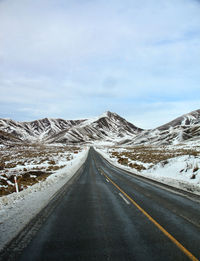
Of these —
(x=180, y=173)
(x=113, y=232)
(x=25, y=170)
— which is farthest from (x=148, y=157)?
(x=113, y=232)

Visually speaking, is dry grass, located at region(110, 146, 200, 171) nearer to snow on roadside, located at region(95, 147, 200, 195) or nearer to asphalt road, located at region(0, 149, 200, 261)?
snow on roadside, located at region(95, 147, 200, 195)

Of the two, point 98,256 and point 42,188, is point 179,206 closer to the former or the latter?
point 98,256

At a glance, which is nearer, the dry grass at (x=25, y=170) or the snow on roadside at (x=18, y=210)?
the snow on roadside at (x=18, y=210)

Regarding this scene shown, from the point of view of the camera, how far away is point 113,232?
5.54m

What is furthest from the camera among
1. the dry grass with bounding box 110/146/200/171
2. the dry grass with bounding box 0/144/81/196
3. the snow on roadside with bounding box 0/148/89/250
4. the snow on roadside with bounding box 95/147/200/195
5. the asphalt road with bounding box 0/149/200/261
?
the dry grass with bounding box 110/146/200/171

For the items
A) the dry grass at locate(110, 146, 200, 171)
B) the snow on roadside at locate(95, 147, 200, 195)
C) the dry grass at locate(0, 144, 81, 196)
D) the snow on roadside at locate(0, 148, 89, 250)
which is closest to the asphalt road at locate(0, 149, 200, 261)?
the snow on roadside at locate(0, 148, 89, 250)

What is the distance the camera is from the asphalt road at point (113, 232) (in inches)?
169

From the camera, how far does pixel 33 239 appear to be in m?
5.12

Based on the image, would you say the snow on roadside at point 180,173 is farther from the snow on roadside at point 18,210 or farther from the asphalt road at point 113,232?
the snow on roadside at point 18,210

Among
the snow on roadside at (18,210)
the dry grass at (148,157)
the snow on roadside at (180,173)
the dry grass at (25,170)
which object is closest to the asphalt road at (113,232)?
the snow on roadside at (18,210)

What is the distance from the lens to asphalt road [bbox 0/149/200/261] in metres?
4.30

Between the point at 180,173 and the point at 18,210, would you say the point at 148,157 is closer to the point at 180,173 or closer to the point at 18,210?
the point at 180,173

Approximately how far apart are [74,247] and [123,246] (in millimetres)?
1219

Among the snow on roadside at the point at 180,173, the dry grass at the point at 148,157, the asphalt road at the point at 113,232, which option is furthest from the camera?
the dry grass at the point at 148,157
